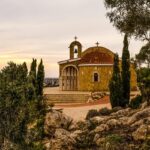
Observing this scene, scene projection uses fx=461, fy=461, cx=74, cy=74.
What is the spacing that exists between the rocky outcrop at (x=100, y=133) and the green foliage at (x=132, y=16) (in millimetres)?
5329

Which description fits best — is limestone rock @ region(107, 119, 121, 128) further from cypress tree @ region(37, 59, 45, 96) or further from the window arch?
the window arch

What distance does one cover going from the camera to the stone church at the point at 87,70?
188 feet

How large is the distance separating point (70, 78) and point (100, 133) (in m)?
37.2

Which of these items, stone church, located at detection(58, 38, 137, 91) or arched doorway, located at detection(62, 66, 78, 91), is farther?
arched doorway, located at detection(62, 66, 78, 91)

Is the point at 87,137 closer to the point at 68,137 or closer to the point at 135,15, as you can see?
the point at 68,137

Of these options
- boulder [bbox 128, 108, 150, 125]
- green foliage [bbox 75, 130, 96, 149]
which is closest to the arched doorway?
boulder [bbox 128, 108, 150, 125]

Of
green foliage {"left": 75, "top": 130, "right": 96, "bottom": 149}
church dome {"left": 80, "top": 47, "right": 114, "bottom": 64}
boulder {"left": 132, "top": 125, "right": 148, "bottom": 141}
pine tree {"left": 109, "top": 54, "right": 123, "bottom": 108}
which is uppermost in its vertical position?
church dome {"left": 80, "top": 47, "right": 114, "bottom": 64}

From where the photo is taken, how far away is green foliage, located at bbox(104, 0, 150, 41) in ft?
92.0

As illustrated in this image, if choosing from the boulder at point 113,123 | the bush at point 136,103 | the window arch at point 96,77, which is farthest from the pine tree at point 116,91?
the window arch at point 96,77

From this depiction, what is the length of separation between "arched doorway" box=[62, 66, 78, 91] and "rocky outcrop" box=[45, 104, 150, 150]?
3175 cm

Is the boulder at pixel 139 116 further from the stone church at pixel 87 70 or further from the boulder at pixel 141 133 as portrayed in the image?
the stone church at pixel 87 70

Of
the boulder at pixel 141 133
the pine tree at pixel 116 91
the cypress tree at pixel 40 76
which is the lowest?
the boulder at pixel 141 133

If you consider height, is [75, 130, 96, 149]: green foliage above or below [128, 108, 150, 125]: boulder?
below

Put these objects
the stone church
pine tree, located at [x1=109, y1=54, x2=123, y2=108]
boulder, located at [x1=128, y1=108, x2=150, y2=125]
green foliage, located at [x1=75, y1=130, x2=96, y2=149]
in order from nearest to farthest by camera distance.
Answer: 1. green foliage, located at [x1=75, y1=130, x2=96, y2=149]
2. boulder, located at [x1=128, y1=108, x2=150, y2=125]
3. pine tree, located at [x1=109, y1=54, x2=123, y2=108]
4. the stone church
